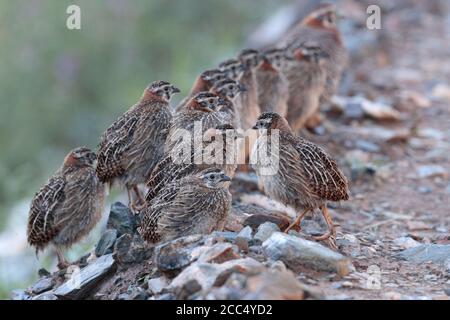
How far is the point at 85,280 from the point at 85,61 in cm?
1473

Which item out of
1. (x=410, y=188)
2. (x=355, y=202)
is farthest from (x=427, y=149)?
(x=355, y=202)

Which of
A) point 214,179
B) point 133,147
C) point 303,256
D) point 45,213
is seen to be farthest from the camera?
point 133,147

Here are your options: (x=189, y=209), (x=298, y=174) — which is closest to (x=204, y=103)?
(x=298, y=174)

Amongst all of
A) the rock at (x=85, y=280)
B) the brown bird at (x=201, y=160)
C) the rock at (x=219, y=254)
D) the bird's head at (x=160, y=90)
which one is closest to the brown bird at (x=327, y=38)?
the bird's head at (x=160, y=90)

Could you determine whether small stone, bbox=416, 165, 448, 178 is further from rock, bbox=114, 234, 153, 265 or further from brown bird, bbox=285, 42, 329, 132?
rock, bbox=114, 234, 153, 265

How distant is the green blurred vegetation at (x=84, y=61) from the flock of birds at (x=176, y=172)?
7.97 m

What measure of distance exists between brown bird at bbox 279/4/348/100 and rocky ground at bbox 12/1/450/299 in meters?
0.82

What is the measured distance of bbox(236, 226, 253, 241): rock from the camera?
7628mm

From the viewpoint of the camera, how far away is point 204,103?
981 centimetres

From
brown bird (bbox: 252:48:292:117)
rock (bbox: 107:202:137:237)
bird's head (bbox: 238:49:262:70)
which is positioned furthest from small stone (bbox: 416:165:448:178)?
rock (bbox: 107:202:137:237)

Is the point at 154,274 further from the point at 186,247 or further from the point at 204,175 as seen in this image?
the point at 204,175

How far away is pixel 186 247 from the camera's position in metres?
7.20

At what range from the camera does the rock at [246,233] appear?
7628 millimetres

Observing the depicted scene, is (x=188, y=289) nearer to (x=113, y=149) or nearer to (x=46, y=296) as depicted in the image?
(x=46, y=296)
